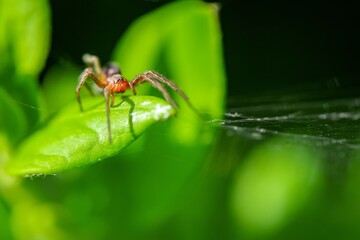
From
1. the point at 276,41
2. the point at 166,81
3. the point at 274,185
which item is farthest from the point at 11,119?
the point at 276,41

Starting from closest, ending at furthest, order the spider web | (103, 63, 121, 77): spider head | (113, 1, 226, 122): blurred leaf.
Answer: (113, 1, 226, 122): blurred leaf < the spider web < (103, 63, 121, 77): spider head

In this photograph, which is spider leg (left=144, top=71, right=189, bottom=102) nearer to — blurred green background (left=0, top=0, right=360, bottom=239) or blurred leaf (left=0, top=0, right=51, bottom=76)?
blurred green background (left=0, top=0, right=360, bottom=239)

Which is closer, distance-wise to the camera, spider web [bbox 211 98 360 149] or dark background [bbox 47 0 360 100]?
spider web [bbox 211 98 360 149]

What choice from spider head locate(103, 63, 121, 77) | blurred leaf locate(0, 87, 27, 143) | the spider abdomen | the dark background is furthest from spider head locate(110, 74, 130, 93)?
the dark background

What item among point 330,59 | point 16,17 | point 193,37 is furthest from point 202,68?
point 330,59

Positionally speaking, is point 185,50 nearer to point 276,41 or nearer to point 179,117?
point 179,117

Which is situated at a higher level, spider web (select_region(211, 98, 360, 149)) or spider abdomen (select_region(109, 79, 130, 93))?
spider abdomen (select_region(109, 79, 130, 93))
